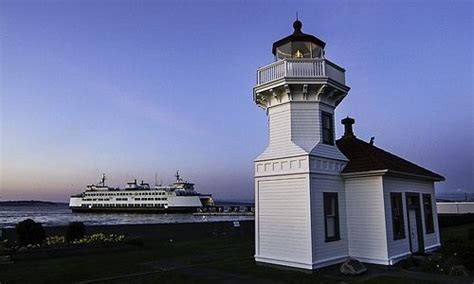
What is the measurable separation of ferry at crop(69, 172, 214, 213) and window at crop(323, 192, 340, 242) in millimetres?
83897

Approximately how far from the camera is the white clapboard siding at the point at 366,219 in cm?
1210

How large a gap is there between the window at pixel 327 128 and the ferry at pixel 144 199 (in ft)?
274

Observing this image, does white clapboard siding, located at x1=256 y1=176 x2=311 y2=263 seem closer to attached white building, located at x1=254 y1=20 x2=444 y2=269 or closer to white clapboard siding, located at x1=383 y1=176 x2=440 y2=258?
attached white building, located at x1=254 y1=20 x2=444 y2=269

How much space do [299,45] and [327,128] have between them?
3.39 m

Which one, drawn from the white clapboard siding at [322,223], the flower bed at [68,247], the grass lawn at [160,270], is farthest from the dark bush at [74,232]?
the white clapboard siding at [322,223]

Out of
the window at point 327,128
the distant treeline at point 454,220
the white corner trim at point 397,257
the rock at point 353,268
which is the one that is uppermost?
the window at point 327,128

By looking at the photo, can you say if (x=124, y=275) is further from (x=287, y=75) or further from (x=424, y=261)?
(x=424, y=261)

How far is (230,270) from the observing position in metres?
11.8

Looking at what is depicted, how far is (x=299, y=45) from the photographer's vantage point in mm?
13695

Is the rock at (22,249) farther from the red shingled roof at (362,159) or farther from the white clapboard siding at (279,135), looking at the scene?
the red shingled roof at (362,159)

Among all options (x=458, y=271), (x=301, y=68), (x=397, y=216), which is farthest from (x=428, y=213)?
(x=301, y=68)

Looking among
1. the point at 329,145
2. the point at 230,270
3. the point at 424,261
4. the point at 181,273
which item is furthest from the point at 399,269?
the point at 181,273

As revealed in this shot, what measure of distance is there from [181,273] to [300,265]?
12.6ft

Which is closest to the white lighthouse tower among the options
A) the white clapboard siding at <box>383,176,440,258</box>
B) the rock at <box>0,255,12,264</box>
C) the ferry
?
the white clapboard siding at <box>383,176,440,258</box>
